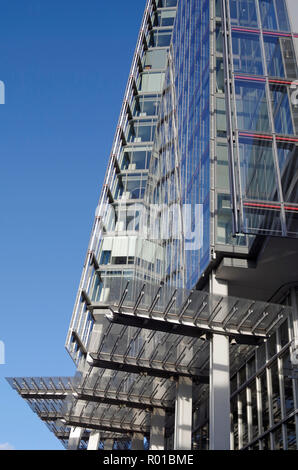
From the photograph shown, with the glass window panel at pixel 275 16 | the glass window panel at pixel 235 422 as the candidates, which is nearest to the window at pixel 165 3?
the glass window panel at pixel 275 16

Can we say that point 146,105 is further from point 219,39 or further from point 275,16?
point 275,16

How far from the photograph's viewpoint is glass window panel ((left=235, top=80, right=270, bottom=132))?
20375 mm

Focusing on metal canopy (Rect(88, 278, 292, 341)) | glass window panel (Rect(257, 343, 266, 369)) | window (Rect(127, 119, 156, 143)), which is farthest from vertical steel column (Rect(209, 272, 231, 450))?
window (Rect(127, 119, 156, 143))

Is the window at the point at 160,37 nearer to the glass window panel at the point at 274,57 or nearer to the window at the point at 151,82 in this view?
the window at the point at 151,82

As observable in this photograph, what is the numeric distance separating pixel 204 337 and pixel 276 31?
12.2 meters

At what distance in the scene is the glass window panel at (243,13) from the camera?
2344cm

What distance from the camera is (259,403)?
22453 millimetres

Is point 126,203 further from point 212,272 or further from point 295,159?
point 295,159

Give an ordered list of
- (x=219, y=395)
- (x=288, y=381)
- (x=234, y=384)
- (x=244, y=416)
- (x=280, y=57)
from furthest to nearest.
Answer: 1. (x=234, y=384)
2. (x=244, y=416)
3. (x=280, y=57)
4. (x=288, y=381)
5. (x=219, y=395)

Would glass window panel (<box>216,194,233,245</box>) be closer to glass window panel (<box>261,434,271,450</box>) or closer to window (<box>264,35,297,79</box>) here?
window (<box>264,35,297,79</box>)

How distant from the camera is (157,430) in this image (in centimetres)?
2888

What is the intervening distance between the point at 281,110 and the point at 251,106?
4.63 feet

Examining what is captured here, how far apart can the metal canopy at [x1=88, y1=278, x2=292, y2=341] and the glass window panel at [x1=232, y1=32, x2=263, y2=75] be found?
8660 mm

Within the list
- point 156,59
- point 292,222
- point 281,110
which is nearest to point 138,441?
point 292,222
